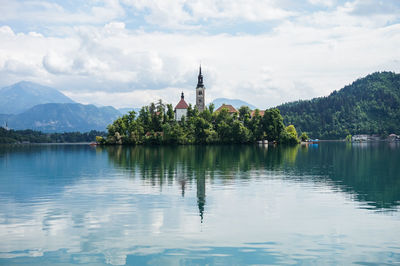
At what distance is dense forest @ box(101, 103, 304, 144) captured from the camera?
160250 millimetres

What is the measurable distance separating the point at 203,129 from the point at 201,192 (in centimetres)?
13191

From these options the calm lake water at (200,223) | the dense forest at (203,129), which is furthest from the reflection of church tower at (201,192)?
the dense forest at (203,129)

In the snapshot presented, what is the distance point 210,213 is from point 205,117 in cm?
14895

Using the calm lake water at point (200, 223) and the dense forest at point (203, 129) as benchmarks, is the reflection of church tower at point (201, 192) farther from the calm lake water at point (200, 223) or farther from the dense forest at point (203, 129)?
the dense forest at point (203, 129)

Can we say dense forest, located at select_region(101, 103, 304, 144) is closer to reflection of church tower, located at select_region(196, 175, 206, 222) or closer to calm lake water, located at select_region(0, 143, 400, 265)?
reflection of church tower, located at select_region(196, 175, 206, 222)

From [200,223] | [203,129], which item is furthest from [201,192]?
[203,129]

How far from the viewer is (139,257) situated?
16.1 meters

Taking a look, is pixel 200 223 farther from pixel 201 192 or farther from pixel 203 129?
pixel 203 129

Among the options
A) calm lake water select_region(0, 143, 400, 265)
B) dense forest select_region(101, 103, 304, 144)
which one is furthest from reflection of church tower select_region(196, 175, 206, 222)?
dense forest select_region(101, 103, 304, 144)

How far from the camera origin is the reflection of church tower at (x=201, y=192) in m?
26.1

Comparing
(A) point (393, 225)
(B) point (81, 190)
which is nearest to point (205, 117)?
(B) point (81, 190)

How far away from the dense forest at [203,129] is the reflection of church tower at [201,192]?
389ft

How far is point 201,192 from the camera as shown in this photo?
31.9m

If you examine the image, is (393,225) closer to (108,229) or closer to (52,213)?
(108,229)
